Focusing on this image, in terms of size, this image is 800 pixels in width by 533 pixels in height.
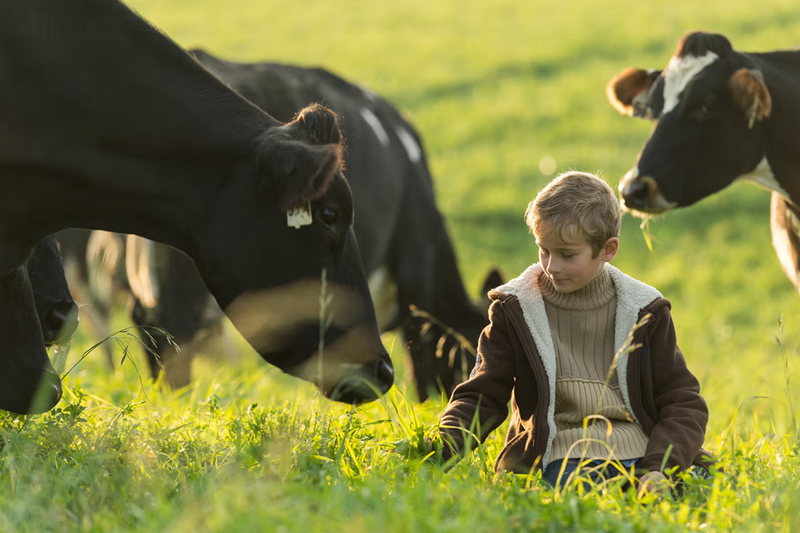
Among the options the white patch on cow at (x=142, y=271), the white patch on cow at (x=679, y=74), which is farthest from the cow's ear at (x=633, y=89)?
the white patch on cow at (x=142, y=271)

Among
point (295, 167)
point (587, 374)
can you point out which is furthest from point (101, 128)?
point (587, 374)

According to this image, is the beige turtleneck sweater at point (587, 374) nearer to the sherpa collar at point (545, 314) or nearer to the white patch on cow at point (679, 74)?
the sherpa collar at point (545, 314)

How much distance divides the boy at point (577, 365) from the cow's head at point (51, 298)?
1.84 meters

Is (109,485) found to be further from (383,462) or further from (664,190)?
(664,190)

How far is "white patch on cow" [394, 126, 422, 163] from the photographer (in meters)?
7.36

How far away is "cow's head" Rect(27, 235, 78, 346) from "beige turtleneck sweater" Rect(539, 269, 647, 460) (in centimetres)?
212

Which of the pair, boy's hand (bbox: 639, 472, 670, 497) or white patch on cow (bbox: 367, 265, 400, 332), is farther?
white patch on cow (bbox: 367, 265, 400, 332)

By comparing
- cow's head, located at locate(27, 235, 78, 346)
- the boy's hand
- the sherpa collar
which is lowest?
the boy's hand

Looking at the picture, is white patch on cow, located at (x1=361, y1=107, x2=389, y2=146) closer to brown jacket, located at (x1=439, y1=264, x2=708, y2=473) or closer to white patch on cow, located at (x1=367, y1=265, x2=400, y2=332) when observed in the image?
white patch on cow, located at (x1=367, y1=265, x2=400, y2=332)

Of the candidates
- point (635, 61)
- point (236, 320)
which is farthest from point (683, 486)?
point (635, 61)

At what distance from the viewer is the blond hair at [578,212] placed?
3404 millimetres

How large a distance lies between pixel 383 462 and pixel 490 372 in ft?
1.63

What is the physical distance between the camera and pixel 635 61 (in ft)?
72.6

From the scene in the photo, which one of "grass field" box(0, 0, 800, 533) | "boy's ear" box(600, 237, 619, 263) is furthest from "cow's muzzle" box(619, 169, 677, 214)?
"boy's ear" box(600, 237, 619, 263)
